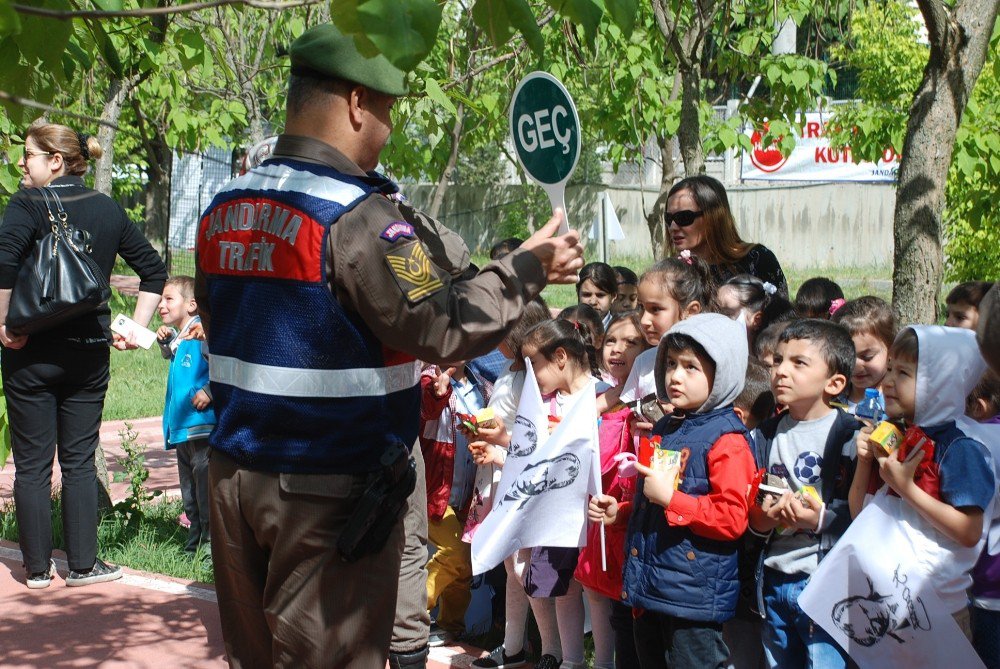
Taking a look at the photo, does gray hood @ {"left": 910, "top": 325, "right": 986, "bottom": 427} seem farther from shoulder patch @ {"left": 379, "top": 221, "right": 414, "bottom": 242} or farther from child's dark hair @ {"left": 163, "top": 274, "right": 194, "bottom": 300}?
child's dark hair @ {"left": 163, "top": 274, "right": 194, "bottom": 300}

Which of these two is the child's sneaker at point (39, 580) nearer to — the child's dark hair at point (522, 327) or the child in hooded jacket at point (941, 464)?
the child's dark hair at point (522, 327)

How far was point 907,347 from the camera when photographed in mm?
3500

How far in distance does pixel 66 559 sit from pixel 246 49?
729 cm

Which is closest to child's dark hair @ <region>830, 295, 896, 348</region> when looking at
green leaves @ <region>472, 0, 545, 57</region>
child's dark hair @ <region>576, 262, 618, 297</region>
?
child's dark hair @ <region>576, 262, 618, 297</region>

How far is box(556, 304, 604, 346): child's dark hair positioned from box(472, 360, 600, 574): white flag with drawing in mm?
1038

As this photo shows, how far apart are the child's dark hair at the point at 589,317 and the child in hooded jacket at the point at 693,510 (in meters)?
1.36

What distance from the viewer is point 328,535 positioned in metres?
2.97

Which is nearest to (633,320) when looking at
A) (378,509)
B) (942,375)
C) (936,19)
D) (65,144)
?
(942,375)

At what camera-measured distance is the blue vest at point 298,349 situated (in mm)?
2893

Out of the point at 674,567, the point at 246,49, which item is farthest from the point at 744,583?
the point at 246,49

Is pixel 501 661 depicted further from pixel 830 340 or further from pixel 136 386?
pixel 136 386

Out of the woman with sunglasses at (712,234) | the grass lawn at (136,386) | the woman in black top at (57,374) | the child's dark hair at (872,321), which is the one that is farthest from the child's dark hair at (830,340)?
the grass lawn at (136,386)

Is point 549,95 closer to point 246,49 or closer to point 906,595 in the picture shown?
point 906,595

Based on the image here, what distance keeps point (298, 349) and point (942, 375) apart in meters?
1.87
